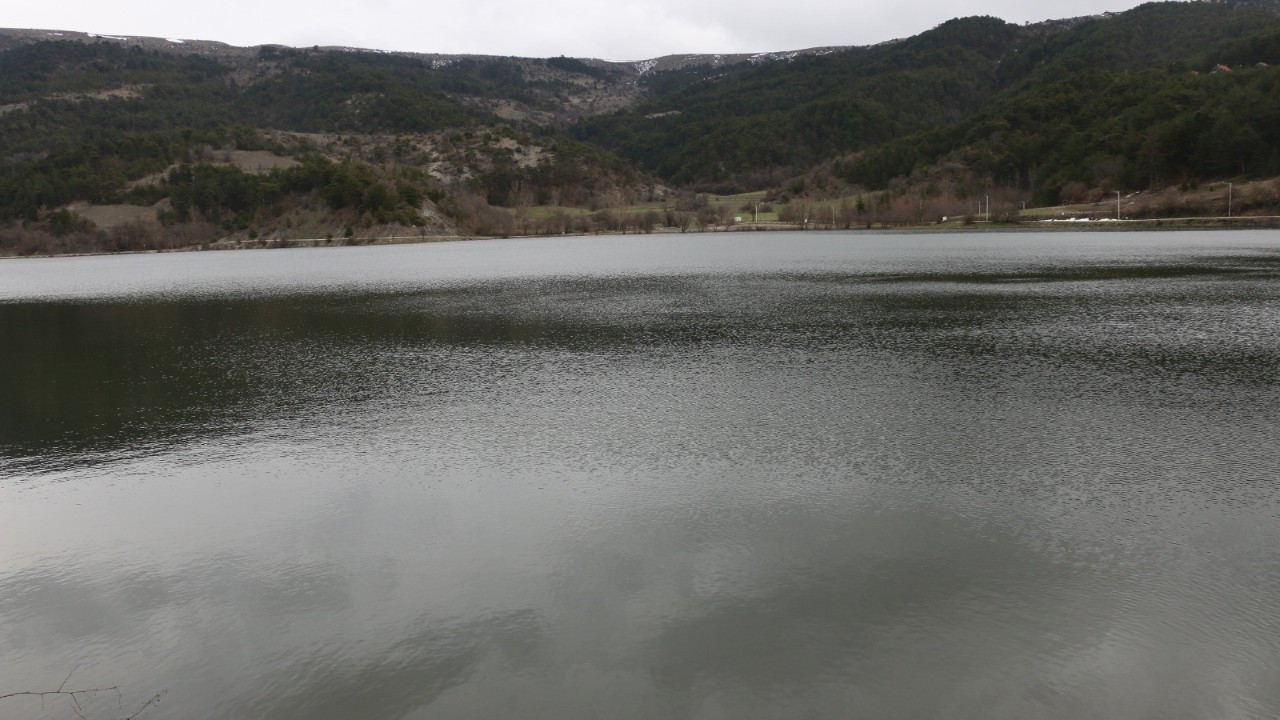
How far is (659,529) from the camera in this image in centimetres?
1121

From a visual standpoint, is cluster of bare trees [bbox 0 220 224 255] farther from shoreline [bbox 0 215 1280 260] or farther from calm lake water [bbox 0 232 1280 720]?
calm lake water [bbox 0 232 1280 720]

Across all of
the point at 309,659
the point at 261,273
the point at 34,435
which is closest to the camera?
the point at 309,659

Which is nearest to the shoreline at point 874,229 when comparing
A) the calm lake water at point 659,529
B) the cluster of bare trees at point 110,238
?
the cluster of bare trees at point 110,238

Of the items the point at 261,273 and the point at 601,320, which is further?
the point at 261,273

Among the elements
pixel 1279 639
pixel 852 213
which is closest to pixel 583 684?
pixel 1279 639

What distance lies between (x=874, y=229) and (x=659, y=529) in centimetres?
14569

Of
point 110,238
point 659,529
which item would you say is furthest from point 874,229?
point 659,529

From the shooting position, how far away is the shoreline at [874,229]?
104 metres

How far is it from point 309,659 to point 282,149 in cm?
21448

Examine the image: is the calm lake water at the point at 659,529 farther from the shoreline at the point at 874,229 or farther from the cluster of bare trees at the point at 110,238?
the cluster of bare trees at the point at 110,238

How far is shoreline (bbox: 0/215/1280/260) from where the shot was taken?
104312 millimetres

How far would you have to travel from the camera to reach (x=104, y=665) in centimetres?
841

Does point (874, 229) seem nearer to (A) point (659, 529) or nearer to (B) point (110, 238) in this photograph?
(B) point (110, 238)

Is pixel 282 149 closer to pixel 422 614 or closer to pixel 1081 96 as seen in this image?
pixel 1081 96
